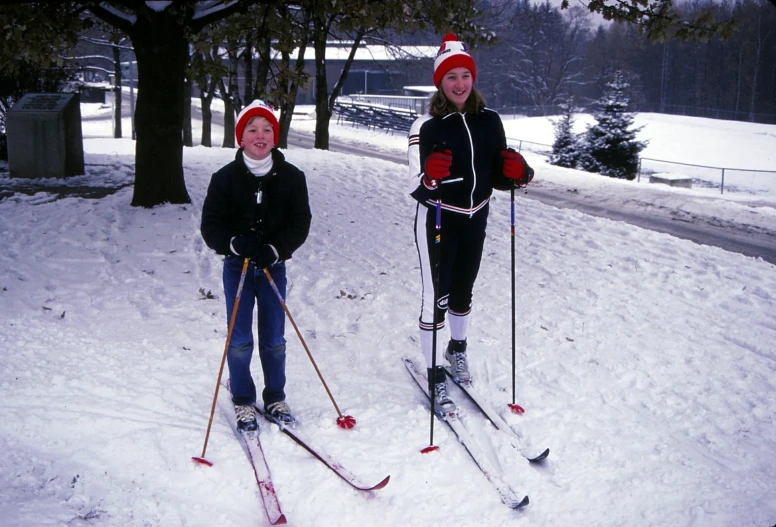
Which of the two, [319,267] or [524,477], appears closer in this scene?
[524,477]

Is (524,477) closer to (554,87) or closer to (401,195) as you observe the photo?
(401,195)

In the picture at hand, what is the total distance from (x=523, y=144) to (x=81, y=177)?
90.4 feet

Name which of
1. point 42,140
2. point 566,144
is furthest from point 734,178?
point 42,140

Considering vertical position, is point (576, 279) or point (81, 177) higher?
point (81, 177)

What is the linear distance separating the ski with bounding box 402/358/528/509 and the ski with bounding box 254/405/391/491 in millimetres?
539

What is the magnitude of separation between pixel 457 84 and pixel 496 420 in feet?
6.92

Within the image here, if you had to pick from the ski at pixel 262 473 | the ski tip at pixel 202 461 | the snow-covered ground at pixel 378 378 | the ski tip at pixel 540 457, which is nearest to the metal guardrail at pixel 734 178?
the snow-covered ground at pixel 378 378

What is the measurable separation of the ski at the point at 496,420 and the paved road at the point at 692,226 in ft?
22.8

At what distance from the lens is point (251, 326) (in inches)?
155

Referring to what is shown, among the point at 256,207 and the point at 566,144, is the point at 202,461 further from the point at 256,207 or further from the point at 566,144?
the point at 566,144

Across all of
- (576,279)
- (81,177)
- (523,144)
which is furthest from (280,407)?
(523,144)

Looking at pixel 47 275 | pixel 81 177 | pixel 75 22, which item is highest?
pixel 75 22

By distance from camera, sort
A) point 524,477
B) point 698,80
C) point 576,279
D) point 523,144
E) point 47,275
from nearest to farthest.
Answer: point 524,477 < point 47,275 < point 576,279 < point 523,144 < point 698,80

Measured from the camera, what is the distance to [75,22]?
880 centimetres
